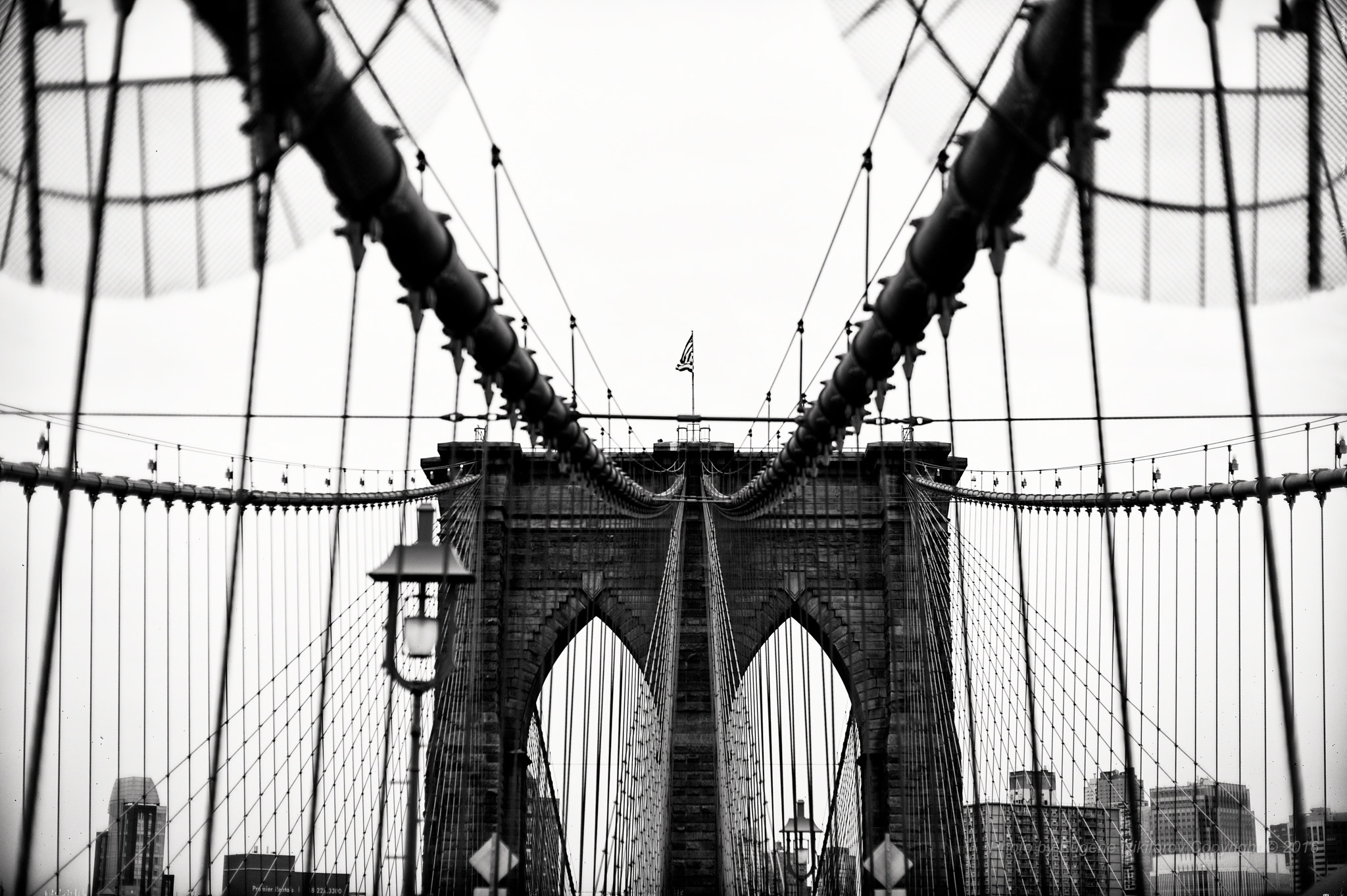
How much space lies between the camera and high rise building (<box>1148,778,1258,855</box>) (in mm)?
12680

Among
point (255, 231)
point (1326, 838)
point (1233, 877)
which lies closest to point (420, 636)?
point (255, 231)

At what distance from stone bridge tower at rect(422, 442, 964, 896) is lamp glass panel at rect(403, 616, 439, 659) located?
44.4 ft

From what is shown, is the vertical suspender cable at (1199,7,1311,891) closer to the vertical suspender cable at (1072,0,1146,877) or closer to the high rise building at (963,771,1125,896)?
the vertical suspender cable at (1072,0,1146,877)

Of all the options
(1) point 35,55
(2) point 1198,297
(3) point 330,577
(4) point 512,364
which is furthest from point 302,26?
(4) point 512,364

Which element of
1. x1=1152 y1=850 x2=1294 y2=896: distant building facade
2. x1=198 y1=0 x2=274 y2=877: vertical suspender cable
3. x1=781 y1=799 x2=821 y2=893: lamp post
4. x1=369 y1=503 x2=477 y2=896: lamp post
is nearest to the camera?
x1=198 y1=0 x2=274 y2=877: vertical suspender cable

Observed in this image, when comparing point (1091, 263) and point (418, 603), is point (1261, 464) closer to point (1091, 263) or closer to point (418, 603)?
point (1091, 263)

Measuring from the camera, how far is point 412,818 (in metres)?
5.43

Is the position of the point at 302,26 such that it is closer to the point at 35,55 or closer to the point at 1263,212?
the point at 35,55

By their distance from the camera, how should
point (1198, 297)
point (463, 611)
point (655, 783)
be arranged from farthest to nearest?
point (463, 611)
point (655, 783)
point (1198, 297)

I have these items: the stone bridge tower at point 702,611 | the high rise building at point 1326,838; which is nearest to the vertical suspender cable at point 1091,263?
the high rise building at point 1326,838

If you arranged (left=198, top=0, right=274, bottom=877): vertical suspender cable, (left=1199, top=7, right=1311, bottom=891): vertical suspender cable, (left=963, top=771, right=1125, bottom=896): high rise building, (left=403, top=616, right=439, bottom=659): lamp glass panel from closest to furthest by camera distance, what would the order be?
1. (left=1199, top=7, right=1311, bottom=891): vertical suspender cable
2. (left=198, top=0, right=274, bottom=877): vertical suspender cable
3. (left=403, top=616, right=439, bottom=659): lamp glass panel
4. (left=963, top=771, right=1125, bottom=896): high rise building

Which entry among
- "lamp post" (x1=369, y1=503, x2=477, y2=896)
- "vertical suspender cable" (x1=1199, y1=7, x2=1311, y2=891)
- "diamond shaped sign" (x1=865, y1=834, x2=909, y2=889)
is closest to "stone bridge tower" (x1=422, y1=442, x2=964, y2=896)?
"diamond shaped sign" (x1=865, y1=834, x2=909, y2=889)

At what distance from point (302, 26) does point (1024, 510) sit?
1381 cm

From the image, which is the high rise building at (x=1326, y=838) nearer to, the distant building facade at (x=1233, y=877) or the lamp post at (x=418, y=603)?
the distant building facade at (x=1233, y=877)
